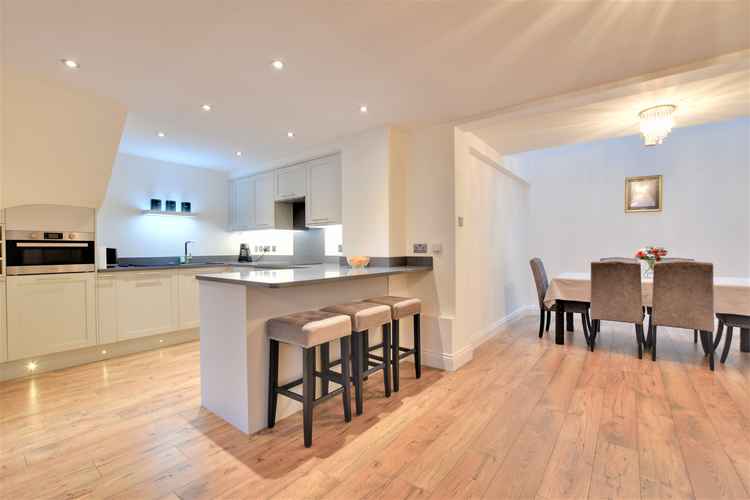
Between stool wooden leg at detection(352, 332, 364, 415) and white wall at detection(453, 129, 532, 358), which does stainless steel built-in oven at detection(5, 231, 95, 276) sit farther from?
white wall at detection(453, 129, 532, 358)

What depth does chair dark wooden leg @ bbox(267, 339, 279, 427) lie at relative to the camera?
215cm

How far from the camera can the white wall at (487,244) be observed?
3348 mm

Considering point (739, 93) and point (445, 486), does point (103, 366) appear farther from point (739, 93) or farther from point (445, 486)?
point (739, 93)

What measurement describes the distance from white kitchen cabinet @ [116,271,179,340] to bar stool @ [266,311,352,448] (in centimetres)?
245

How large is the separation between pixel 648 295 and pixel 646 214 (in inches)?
77.4

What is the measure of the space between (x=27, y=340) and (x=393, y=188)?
11.7ft

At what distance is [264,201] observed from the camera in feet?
16.1

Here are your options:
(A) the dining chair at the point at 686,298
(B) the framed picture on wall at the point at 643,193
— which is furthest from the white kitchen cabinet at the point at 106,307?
(B) the framed picture on wall at the point at 643,193

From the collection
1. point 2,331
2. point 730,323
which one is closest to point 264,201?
point 2,331

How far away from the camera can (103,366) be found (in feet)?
10.8

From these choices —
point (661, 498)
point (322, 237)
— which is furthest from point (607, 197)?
point (661, 498)

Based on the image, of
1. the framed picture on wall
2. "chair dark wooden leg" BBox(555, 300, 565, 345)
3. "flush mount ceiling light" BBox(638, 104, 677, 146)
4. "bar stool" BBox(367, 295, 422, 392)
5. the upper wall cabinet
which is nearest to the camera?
"bar stool" BBox(367, 295, 422, 392)

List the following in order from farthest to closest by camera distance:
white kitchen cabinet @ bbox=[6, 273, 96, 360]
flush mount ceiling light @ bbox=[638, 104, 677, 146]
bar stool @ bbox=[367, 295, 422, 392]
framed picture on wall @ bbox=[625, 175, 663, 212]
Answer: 1. framed picture on wall @ bbox=[625, 175, 663, 212]
2. white kitchen cabinet @ bbox=[6, 273, 96, 360]
3. flush mount ceiling light @ bbox=[638, 104, 677, 146]
4. bar stool @ bbox=[367, 295, 422, 392]

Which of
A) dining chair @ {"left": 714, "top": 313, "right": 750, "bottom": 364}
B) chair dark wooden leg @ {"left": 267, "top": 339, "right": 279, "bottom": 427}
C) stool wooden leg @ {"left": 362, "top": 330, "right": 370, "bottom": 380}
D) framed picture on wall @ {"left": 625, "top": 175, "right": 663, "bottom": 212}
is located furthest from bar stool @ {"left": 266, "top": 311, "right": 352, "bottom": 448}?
Result: framed picture on wall @ {"left": 625, "top": 175, "right": 663, "bottom": 212}
